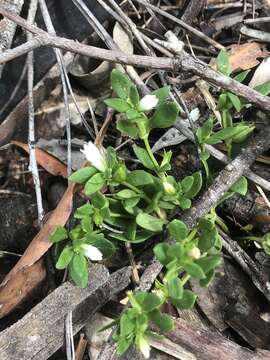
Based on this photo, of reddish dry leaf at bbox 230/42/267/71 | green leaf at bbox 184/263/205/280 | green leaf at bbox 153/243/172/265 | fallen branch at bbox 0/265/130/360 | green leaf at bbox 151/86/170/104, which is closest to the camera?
green leaf at bbox 184/263/205/280

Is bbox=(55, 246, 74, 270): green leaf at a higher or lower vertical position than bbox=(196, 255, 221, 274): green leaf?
lower

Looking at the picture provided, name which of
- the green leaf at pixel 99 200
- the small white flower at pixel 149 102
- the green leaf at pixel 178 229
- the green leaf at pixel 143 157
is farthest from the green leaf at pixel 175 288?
the small white flower at pixel 149 102

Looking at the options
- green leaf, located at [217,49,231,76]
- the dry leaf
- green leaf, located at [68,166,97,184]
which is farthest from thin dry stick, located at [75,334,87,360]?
the dry leaf

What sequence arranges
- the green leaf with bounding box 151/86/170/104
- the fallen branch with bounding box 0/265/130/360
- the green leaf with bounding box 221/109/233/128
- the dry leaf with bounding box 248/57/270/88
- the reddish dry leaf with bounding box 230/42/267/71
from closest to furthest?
1. the fallen branch with bounding box 0/265/130/360
2. the green leaf with bounding box 151/86/170/104
3. the green leaf with bounding box 221/109/233/128
4. the dry leaf with bounding box 248/57/270/88
5. the reddish dry leaf with bounding box 230/42/267/71

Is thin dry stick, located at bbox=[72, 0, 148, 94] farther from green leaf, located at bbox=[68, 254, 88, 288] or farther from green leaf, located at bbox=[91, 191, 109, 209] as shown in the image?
green leaf, located at bbox=[68, 254, 88, 288]

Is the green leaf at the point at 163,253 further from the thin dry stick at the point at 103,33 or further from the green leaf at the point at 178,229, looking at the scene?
the thin dry stick at the point at 103,33

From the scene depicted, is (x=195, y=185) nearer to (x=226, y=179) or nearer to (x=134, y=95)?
(x=226, y=179)

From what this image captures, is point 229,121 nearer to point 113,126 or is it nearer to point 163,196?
point 163,196

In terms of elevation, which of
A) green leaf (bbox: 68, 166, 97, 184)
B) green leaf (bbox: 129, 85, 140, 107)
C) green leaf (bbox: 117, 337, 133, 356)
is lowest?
green leaf (bbox: 117, 337, 133, 356)
